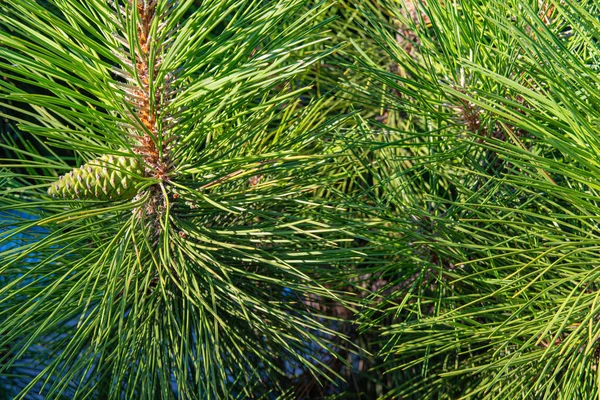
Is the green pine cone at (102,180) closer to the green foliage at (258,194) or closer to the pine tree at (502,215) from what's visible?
the green foliage at (258,194)

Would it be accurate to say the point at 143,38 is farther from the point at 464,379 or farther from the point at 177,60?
the point at 464,379

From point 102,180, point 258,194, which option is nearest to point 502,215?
point 258,194

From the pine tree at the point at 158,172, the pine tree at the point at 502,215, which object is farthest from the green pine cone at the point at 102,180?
the pine tree at the point at 502,215

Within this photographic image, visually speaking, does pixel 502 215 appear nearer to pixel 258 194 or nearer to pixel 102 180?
pixel 258 194

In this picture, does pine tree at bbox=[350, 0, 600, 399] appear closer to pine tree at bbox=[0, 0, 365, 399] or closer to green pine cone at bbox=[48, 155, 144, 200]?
pine tree at bbox=[0, 0, 365, 399]

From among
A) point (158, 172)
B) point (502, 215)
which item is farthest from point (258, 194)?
point (502, 215)

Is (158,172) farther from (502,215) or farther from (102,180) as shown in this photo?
(502,215)

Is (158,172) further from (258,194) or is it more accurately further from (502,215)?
(502,215)

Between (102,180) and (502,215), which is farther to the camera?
(502,215)

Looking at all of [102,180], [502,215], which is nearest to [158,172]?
[102,180]
